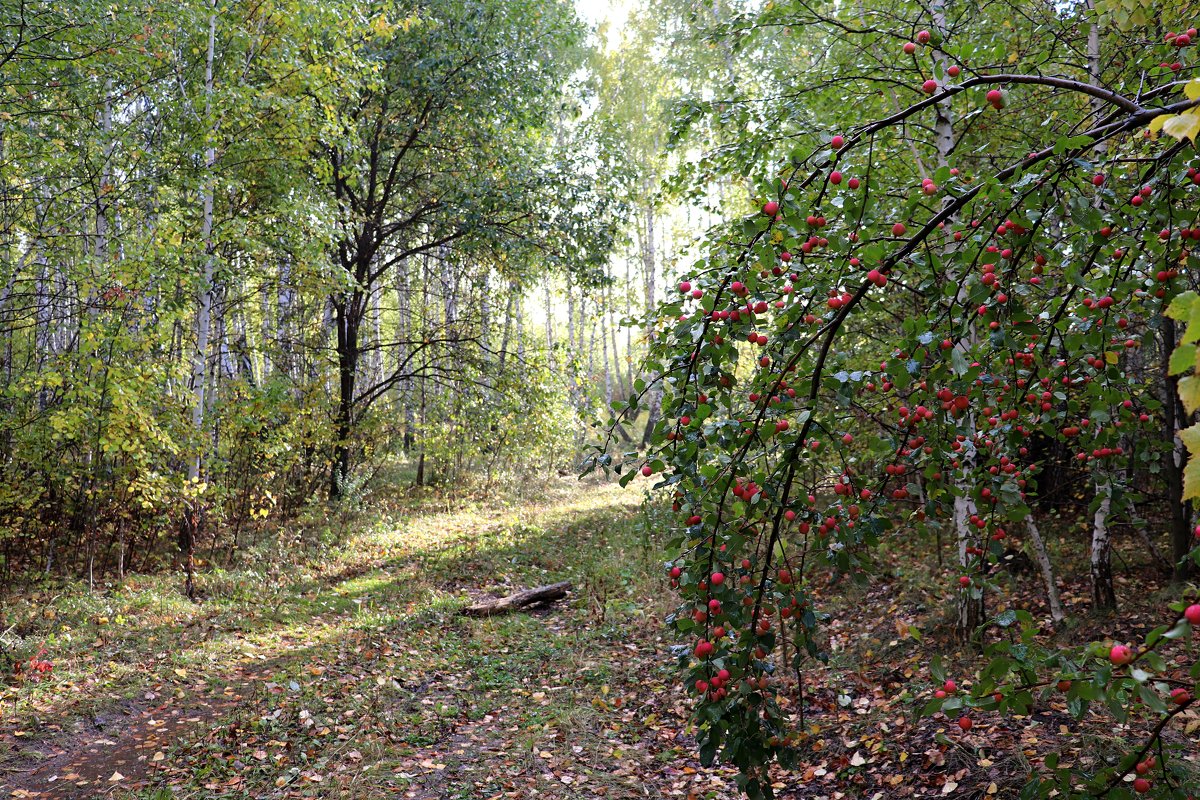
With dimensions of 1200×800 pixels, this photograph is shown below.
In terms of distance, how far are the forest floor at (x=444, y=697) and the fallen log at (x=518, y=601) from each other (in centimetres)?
21

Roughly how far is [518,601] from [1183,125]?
7.36 meters

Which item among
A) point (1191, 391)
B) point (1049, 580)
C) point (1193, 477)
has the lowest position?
point (1049, 580)

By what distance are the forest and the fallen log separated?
0.19ft

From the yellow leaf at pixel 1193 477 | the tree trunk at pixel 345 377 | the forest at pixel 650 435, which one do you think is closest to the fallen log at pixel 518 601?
the forest at pixel 650 435

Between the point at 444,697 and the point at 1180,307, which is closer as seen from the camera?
the point at 1180,307

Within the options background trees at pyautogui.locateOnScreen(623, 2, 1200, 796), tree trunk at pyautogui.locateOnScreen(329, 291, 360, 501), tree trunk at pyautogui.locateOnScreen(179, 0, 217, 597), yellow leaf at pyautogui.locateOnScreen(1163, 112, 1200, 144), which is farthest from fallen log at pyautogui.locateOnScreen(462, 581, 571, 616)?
yellow leaf at pyautogui.locateOnScreen(1163, 112, 1200, 144)

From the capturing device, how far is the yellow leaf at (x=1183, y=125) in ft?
3.25

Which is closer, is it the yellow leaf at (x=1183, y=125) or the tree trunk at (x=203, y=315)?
the yellow leaf at (x=1183, y=125)

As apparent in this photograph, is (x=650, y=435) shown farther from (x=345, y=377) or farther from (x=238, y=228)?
(x=345, y=377)

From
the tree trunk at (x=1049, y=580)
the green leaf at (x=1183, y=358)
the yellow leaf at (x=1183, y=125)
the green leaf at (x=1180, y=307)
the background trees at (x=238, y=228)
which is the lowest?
the tree trunk at (x=1049, y=580)

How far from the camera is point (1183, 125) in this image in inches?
39.9

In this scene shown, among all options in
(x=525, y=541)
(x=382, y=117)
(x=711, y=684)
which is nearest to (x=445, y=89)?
(x=382, y=117)

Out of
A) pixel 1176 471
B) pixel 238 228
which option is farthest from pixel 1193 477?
pixel 238 228

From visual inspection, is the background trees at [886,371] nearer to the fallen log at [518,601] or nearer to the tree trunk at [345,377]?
the fallen log at [518,601]
